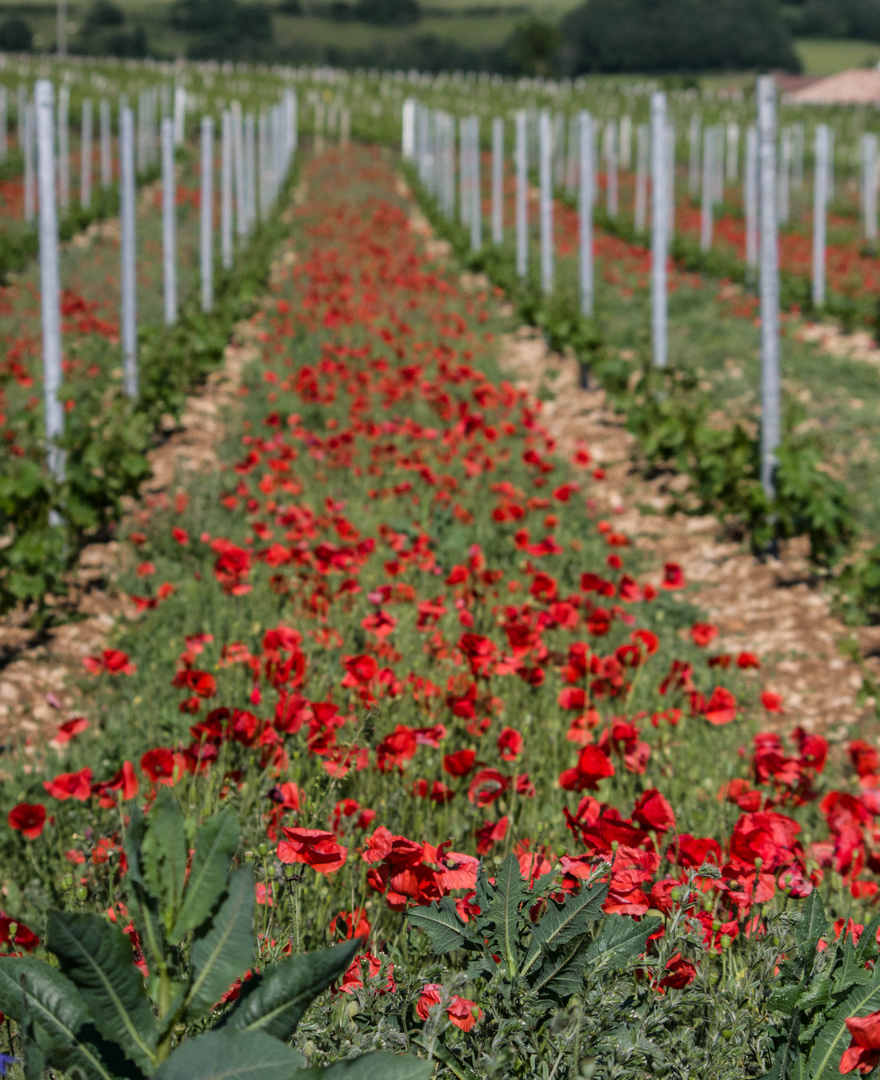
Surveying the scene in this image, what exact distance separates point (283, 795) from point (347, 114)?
4060 cm

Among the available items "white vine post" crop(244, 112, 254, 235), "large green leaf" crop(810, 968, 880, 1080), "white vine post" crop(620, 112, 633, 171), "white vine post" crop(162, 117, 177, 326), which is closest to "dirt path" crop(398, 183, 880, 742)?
Answer: "large green leaf" crop(810, 968, 880, 1080)

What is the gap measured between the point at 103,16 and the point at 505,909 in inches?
5363

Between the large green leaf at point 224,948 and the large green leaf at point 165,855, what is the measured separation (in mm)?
55

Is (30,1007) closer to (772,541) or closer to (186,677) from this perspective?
(186,677)

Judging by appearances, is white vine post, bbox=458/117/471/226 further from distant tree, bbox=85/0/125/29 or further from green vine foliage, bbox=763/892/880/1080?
distant tree, bbox=85/0/125/29

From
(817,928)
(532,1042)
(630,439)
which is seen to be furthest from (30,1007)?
(630,439)

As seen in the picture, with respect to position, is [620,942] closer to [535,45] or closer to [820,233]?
[820,233]

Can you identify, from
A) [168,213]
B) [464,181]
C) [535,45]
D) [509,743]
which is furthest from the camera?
[535,45]

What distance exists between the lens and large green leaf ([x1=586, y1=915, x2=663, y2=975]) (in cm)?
134

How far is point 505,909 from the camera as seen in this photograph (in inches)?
53.1

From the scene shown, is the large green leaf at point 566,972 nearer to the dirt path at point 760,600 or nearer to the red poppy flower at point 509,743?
the red poppy flower at point 509,743

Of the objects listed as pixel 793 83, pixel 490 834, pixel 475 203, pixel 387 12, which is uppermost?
pixel 387 12

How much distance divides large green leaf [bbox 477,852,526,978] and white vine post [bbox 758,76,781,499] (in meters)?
4.10

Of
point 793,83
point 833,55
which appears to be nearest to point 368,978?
point 793,83
